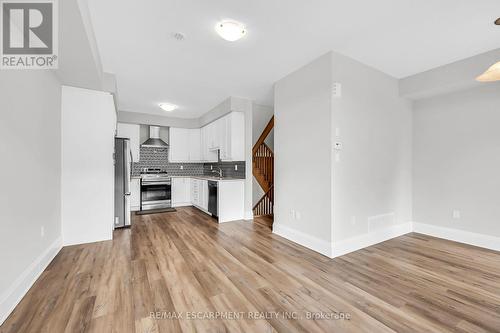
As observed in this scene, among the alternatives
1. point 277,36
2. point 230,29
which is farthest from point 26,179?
point 277,36

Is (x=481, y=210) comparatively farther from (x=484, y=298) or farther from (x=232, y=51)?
(x=232, y=51)

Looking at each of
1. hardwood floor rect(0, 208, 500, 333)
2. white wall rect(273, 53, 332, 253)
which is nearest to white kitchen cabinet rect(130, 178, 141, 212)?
hardwood floor rect(0, 208, 500, 333)

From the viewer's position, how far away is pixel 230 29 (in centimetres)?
224

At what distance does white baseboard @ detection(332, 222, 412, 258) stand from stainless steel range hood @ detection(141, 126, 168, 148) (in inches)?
215

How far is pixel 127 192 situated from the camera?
4.20 metres

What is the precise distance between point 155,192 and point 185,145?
1769 millimetres

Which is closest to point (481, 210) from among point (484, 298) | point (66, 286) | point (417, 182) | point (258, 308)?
point (417, 182)

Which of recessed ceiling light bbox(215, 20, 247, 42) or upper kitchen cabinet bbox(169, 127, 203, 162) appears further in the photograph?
upper kitchen cabinet bbox(169, 127, 203, 162)

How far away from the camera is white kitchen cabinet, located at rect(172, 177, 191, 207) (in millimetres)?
6316

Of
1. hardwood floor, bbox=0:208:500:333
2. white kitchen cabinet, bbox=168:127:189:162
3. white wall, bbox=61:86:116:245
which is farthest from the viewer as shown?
white kitchen cabinet, bbox=168:127:189:162

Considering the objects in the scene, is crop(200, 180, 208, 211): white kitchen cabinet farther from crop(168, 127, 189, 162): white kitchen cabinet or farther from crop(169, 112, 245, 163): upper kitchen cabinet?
crop(168, 127, 189, 162): white kitchen cabinet

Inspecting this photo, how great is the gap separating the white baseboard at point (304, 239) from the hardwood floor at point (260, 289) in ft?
0.41

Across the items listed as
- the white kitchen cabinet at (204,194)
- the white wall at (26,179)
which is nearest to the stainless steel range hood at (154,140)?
the white kitchen cabinet at (204,194)

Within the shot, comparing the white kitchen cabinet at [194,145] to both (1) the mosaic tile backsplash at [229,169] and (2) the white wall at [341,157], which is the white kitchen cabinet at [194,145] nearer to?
(1) the mosaic tile backsplash at [229,169]
